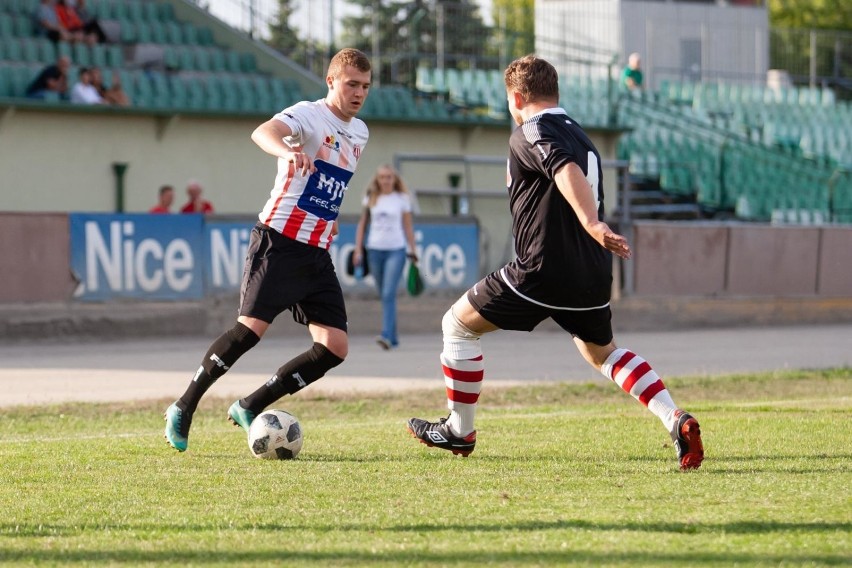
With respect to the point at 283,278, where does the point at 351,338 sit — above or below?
below

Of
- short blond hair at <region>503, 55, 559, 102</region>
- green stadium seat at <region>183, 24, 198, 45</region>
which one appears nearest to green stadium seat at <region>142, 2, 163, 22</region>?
green stadium seat at <region>183, 24, 198, 45</region>

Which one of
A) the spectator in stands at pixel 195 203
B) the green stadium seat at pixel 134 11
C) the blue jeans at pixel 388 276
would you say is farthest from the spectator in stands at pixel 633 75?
the blue jeans at pixel 388 276

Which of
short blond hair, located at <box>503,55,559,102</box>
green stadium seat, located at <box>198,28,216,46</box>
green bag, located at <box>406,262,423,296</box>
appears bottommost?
green bag, located at <box>406,262,423,296</box>

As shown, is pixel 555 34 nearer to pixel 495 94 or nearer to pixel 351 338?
pixel 495 94

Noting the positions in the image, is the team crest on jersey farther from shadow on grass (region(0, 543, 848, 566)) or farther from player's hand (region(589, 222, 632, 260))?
shadow on grass (region(0, 543, 848, 566))

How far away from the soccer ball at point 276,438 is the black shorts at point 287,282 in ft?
1.76

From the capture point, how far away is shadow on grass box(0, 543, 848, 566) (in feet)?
15.1

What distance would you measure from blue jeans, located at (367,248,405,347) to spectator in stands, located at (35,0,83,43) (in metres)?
8.27

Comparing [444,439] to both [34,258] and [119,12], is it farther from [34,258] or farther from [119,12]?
[119,12]

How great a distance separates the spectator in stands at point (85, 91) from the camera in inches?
757

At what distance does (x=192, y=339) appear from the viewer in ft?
54.8

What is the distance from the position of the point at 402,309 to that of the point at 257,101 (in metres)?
4.92

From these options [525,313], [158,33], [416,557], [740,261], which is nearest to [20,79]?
[158,33]

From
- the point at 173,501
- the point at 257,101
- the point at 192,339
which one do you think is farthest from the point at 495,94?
the point at 173,501
